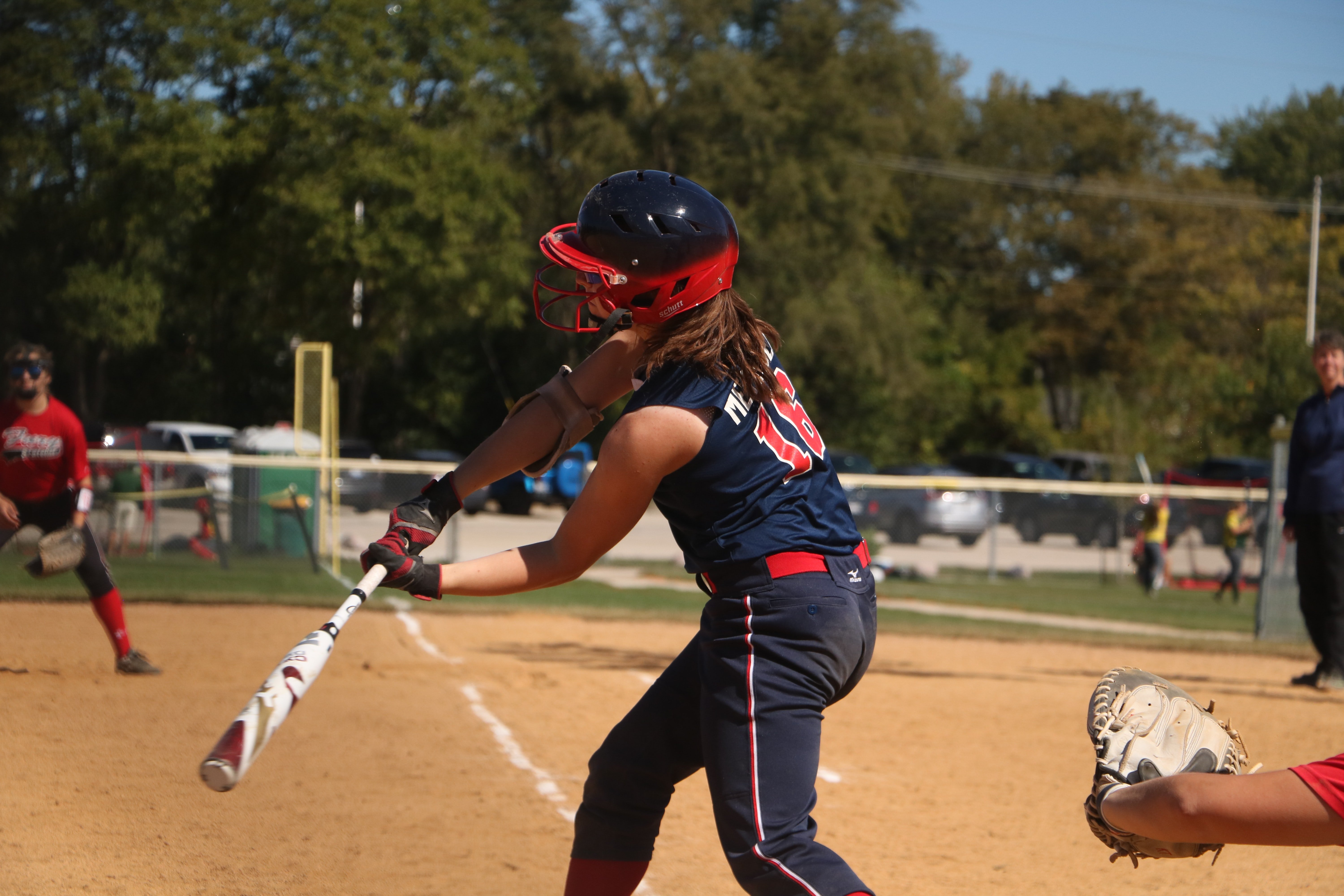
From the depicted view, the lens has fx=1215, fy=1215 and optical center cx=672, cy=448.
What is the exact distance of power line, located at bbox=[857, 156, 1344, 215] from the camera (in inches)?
1917

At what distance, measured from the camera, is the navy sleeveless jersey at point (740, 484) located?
2.80 m

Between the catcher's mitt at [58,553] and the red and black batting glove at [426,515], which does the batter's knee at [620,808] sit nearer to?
the red and black batting glove at [426,515]

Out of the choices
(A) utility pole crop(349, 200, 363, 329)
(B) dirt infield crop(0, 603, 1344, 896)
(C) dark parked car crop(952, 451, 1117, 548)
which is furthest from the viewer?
(A) utility pole crop(349, 200, 363, 329)

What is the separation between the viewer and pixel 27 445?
7.89 m

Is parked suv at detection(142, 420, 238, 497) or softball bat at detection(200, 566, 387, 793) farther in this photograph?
parked suv at detection(142, 420, 238, 497)

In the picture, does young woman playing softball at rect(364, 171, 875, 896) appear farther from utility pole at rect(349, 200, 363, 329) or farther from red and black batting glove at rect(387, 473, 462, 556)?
utility pole at rect(349, 200, 363, 329)

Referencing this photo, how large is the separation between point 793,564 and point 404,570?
899 mm

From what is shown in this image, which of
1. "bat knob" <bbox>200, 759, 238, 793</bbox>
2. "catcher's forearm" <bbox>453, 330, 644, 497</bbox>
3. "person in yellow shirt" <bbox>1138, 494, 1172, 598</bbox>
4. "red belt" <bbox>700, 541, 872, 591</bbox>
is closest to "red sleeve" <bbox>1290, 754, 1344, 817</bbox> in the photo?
"red belt" <bbox>700, 541, 872, 591</bbox>

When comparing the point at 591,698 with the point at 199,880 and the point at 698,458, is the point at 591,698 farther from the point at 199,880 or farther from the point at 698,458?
the point at 698,458

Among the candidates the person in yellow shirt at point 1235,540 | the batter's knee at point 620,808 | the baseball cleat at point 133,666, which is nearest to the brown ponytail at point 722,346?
the batter's knee at point 620,808

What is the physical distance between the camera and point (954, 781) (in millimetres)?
6438

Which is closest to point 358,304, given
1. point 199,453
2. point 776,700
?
point 199,453

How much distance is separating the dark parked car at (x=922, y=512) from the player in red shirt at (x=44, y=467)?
1035 cm

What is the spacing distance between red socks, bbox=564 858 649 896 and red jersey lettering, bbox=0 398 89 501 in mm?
6034
